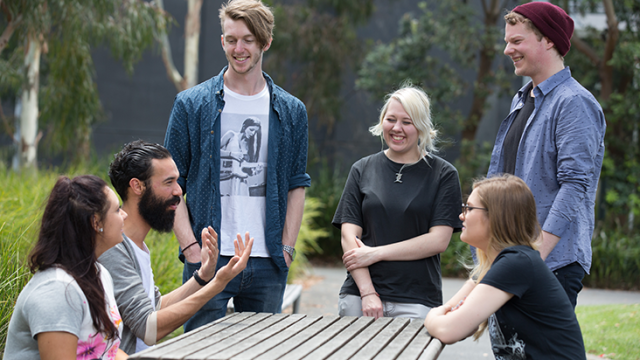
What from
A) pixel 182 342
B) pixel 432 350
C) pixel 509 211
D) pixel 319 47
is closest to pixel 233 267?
pixel 182 342

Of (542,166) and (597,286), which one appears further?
(597,286)

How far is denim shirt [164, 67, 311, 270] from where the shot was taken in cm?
312

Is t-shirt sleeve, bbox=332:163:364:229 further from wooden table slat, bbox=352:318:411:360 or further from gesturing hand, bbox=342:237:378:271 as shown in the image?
wooden table slat, bbox=352:318:411:360

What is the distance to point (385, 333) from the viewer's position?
8.04 ft

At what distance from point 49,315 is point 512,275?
168cm

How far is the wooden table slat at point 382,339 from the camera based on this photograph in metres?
2.10

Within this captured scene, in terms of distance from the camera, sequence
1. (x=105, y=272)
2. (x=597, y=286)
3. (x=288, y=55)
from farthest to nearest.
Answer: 1. (x=288, y=55)
2. (x=597, y=286)
3. (x=105, y=272)

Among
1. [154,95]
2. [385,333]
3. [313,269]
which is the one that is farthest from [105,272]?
[154,95]

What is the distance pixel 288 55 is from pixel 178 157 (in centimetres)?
940

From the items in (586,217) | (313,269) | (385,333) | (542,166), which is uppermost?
(542,166)

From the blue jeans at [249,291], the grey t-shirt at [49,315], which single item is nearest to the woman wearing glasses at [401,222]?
the blue jeans at [249,291]

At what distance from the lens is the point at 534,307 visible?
2359 mm

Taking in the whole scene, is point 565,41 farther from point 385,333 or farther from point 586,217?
point 385,333

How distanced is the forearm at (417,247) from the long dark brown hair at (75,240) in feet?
4.94
